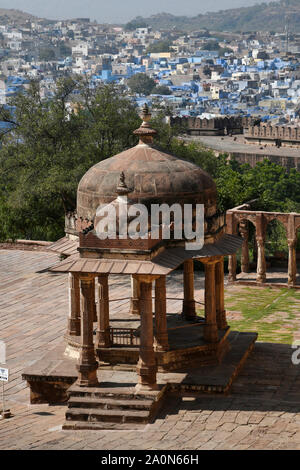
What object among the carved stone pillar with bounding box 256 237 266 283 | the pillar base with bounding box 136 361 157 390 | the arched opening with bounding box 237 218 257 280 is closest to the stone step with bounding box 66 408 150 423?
the pillar base with bounding box 136 361 157 390

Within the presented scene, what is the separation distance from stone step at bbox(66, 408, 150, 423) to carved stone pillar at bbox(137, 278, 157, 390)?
1.57 feet

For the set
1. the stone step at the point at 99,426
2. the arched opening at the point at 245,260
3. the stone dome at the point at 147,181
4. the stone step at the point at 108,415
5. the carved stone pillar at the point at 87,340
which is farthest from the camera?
the arched opening at the point at 245,260

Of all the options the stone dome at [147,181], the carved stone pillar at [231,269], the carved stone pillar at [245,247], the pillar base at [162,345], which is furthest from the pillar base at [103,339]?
the carved stone pillar at [245,247]

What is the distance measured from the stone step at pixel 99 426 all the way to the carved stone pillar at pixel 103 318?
74.3 inches

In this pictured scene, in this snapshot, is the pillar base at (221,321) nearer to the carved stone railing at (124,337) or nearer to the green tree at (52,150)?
the carved stone railing at (124,337)

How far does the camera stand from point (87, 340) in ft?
46.1

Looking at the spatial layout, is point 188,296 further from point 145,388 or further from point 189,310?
point 145,388

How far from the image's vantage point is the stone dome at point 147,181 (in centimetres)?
1477

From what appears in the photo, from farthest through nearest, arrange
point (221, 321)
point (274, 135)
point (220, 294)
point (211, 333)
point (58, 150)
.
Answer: point (274, 135)
point (58, 150)
point (221, 321)
point (220, 294)
point (211, 333)


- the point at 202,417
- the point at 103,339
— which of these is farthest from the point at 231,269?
the point at 202,417

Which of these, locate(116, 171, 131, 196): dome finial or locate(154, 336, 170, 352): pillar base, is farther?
locate(154, 336, 170, 352): pillar base

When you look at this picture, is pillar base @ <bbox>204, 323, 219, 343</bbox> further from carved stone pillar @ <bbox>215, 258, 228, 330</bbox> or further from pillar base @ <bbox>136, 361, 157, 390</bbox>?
pillar base @ <bbox>136, 361, 157, 390</bbox>

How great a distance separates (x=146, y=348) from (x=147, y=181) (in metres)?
2.66

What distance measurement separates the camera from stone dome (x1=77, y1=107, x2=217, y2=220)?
48.4ft
